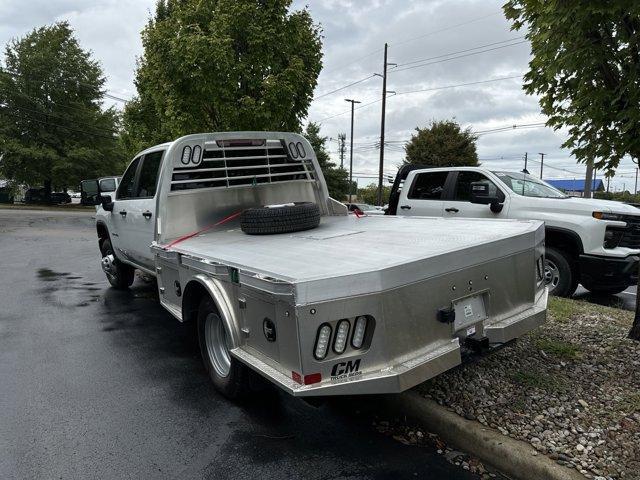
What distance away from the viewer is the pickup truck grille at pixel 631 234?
6.57 m

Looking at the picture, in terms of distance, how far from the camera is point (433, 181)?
8.59 meters

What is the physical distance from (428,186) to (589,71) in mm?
4842

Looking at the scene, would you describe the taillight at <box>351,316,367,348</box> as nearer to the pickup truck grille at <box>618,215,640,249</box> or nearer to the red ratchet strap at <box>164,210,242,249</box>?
the red ratchet strap at <box>164,210,242,249</box>

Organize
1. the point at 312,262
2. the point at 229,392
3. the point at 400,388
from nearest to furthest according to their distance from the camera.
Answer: the point at 400,388 → the point at 312,262 → the point at 229,392

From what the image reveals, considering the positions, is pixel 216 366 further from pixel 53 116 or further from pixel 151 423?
pixel 53 116

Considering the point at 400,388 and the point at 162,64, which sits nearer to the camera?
the point at 400,388

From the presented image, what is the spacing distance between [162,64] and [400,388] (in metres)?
9.00

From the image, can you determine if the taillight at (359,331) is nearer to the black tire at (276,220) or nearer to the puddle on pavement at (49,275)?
the black tire at (276,220)

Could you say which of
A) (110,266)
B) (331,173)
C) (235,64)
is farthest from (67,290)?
(331,173)

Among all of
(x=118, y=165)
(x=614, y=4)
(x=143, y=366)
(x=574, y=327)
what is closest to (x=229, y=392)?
(x=143, y=366)

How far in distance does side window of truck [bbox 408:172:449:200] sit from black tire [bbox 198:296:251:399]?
5.46 metres

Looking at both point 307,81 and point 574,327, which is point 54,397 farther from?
point 307,81

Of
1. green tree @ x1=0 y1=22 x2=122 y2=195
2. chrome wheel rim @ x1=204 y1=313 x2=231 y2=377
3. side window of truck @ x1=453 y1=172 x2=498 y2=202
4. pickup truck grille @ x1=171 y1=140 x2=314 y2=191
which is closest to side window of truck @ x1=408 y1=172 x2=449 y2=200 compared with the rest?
side window of truck @ x1=453 y1=172 x2=498 y2=202

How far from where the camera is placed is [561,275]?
683cm
